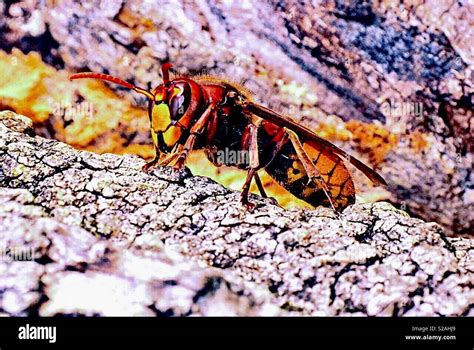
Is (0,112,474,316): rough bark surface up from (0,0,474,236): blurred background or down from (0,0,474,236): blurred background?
down

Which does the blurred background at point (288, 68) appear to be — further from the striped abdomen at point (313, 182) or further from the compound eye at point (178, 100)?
the compound eye at point (178, 100)

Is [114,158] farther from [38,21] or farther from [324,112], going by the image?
[324,112]

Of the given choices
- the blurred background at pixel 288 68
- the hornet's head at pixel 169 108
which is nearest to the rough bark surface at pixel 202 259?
the hornet's head at pixel 169 108

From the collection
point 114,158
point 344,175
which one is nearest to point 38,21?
point 114,158

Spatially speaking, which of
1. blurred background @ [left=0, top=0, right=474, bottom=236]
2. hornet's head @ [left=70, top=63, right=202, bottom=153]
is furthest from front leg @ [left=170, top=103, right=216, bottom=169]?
blurred background @ [left=0, top=0, right=474, bottom=236]

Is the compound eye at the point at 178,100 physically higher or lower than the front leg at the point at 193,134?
higher

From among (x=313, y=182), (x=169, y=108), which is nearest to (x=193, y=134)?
(x=169, y=108)

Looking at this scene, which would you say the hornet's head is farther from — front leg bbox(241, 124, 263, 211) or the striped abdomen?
the striped abdomen

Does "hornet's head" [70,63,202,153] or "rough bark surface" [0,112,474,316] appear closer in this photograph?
"rough bark surface" [0,112,474,316]
